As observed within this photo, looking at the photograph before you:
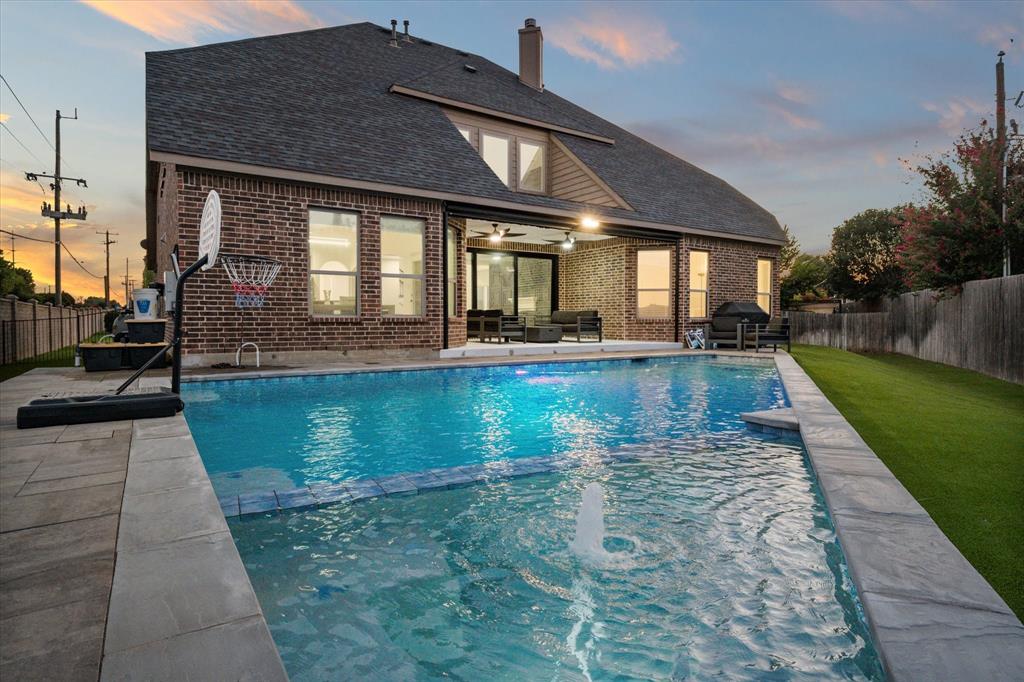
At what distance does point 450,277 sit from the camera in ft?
40.8

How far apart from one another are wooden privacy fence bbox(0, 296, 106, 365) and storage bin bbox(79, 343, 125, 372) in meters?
4.64

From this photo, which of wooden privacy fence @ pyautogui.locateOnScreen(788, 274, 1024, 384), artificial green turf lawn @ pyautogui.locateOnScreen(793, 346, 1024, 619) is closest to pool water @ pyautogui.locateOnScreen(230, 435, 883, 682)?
artificial green turf lawn @ pyautogui.locateOnScreen(793, 346, 1024, 619)

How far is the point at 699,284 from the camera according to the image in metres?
16.0

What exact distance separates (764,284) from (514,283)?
27.3ft

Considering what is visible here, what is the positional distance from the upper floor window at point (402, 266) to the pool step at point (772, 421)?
760 centimetres

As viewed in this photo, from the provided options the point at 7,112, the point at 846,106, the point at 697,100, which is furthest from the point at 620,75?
the point at 7,112

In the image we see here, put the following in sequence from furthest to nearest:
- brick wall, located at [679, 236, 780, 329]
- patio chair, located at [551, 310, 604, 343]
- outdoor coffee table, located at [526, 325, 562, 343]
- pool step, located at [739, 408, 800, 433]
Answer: brick wall, located at [679, 236, 780, 329]
patio chair, located at [551, 310, 604, 343]
outdoor coffee table, located at [526, 325, 562, 343]
pool step, located at [739, 408, 800, 433]

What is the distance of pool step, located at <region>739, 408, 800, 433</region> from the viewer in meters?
4.75

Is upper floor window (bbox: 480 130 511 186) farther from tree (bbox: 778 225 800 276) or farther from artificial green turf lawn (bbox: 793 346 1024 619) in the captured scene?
tree (bbox: 778 225 800 276)

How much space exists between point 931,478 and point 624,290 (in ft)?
42.8

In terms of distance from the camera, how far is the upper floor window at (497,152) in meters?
14.1

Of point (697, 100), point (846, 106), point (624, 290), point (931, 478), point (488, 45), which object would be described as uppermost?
point (488, 45)

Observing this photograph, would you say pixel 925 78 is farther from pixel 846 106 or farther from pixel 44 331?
pixel 44 331

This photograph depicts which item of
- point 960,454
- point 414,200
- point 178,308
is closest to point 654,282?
point 414,200
